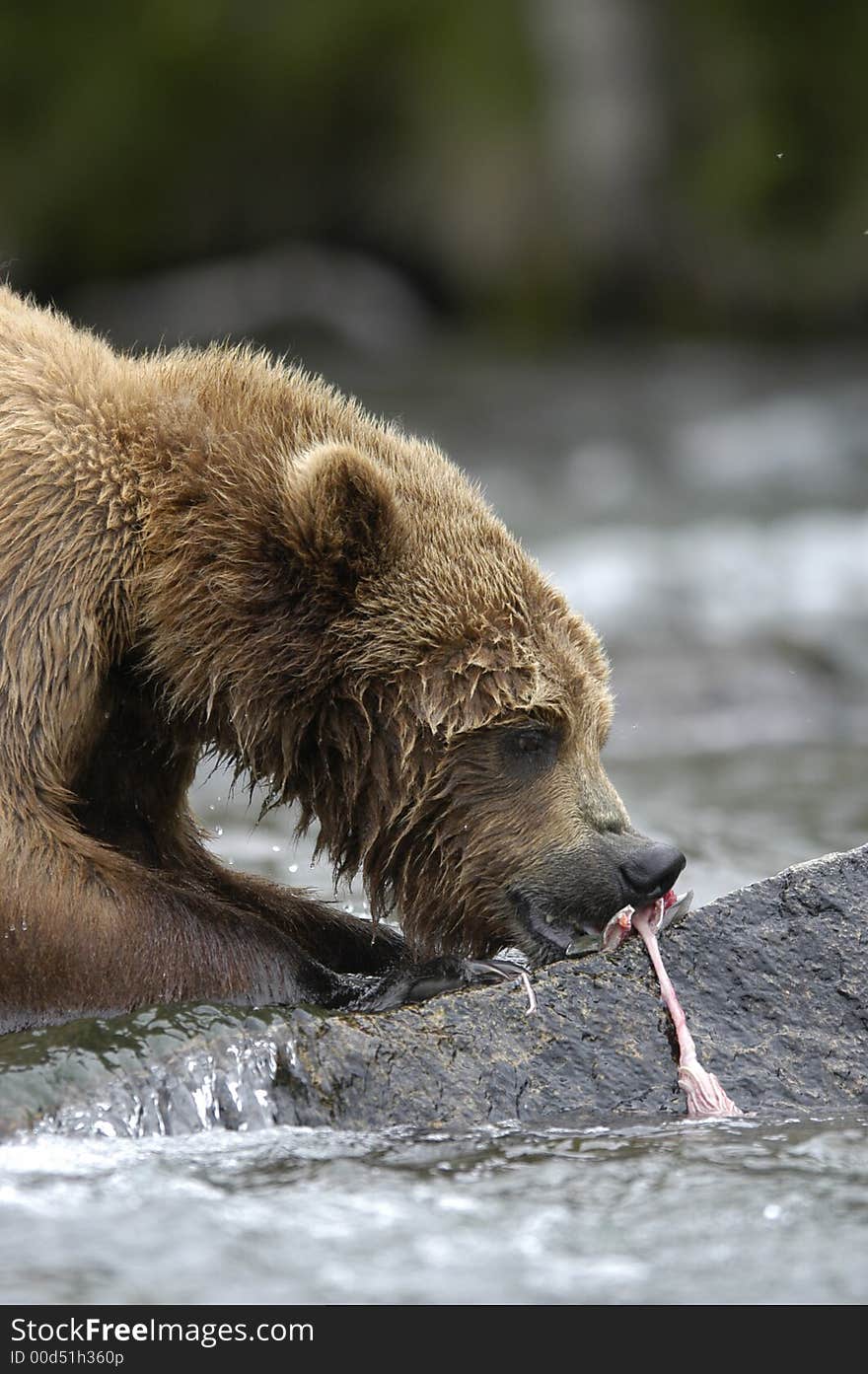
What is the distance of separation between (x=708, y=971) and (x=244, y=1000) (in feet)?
4.61

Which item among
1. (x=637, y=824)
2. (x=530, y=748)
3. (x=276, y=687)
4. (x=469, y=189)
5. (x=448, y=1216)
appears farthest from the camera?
(x=469, y=189)

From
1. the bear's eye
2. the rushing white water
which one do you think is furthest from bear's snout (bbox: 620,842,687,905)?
the rushing white water

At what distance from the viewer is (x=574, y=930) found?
A: 5.79 meters

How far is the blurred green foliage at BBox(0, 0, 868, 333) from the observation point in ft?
82.9

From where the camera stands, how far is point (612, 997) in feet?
18.1

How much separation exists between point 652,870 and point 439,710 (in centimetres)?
79

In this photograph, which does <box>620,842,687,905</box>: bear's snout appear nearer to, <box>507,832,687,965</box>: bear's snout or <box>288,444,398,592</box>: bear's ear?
<box>507,832,687,965</box>: bear's snout

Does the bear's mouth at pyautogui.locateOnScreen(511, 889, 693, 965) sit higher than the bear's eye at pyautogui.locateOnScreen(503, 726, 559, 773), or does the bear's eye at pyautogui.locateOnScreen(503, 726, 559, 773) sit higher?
the bear's eye at pyautogui.locateOnScreen(503, 726, 559, 773)

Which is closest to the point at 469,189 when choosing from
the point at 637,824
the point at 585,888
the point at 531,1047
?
the point at 637,824

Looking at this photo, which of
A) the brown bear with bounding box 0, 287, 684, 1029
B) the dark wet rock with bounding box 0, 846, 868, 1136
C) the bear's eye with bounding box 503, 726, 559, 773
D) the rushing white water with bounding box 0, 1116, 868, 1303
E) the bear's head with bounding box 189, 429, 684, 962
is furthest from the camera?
the bear's eye with bounding box 503, 726, 559, 773

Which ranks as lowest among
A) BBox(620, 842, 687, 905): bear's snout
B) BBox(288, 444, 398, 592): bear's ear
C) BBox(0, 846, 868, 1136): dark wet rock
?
BBox(0, 846, 868, 1136): dark wet rock

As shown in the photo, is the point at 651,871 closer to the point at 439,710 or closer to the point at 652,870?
the point at 652,870
